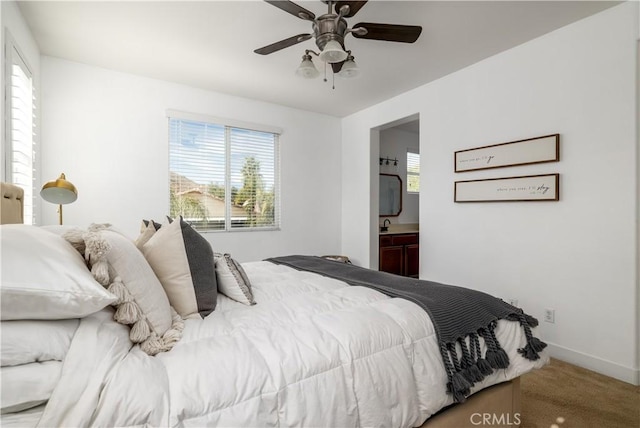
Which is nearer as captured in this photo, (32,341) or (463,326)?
(32,341)

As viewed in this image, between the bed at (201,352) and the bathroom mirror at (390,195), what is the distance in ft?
13.1

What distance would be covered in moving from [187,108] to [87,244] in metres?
3.20

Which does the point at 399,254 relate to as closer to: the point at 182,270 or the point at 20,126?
the point at 182,270

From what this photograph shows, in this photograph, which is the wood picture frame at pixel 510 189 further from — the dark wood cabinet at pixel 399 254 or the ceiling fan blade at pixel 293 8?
the ceiling fan blade at pixel 293 8

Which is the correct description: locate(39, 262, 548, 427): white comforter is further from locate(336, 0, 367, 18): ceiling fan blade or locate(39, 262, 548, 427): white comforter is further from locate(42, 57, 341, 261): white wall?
locate(42, 57, 341, 261): white wall

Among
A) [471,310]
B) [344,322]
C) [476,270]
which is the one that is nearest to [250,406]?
[344,322]

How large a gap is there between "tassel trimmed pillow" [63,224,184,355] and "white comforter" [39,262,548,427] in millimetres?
40

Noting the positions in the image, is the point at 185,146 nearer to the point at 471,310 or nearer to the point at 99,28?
the point at 99,28

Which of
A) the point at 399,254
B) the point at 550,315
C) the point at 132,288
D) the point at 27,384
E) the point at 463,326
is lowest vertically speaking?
the point at 550,315

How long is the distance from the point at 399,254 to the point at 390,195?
1.14m

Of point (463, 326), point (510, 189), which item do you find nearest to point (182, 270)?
point (463, 326)

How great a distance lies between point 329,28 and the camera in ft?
6.69

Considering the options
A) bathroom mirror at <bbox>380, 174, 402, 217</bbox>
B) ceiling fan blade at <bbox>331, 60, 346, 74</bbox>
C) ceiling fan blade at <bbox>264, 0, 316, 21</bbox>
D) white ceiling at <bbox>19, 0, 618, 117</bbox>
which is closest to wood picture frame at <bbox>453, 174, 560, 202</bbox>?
white ceiling at <bbox>19, 0, 618, 117</bbox>

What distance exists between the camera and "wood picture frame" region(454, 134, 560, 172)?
266 centimetres
